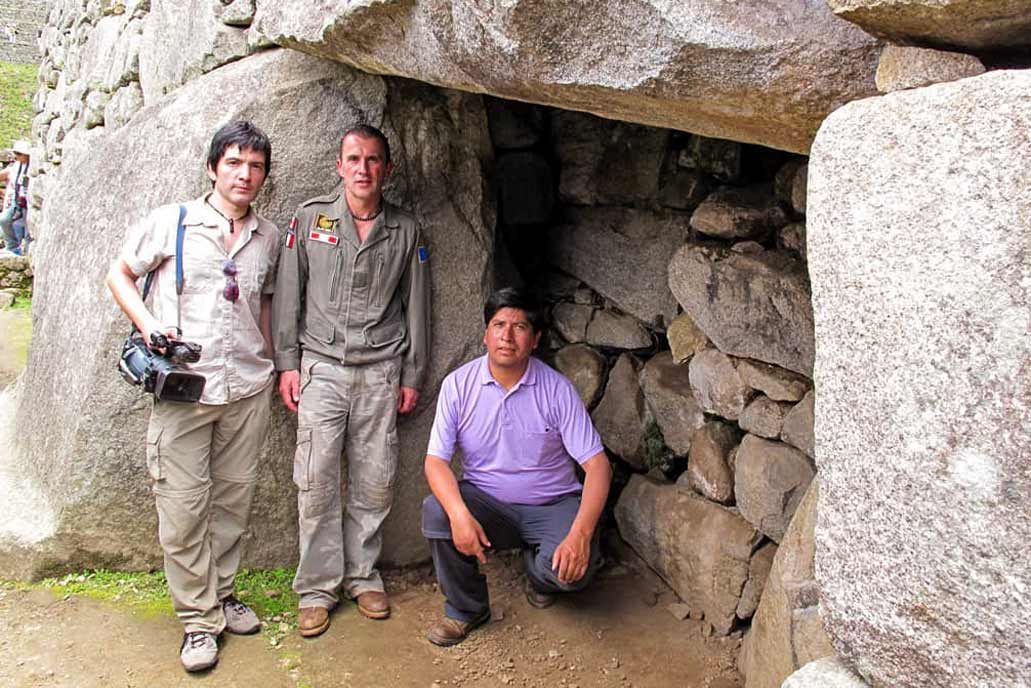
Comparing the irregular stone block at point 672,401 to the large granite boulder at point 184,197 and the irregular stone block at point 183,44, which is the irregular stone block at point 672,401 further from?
the irregular stone block at point 183,44

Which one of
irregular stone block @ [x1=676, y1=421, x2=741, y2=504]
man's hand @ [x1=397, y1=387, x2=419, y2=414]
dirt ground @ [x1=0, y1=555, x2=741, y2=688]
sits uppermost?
man's hand @ [x1=397, y1=387, x2=419, y2=414]

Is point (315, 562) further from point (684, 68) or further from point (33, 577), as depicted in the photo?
point (684, 68)

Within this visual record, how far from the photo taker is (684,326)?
3.58 meters

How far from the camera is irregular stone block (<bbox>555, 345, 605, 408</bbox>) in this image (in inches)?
159

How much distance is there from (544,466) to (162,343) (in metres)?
1.43

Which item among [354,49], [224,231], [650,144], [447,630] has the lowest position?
[447,630]

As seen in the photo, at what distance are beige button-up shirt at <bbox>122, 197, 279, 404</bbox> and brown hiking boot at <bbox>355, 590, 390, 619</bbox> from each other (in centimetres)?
94

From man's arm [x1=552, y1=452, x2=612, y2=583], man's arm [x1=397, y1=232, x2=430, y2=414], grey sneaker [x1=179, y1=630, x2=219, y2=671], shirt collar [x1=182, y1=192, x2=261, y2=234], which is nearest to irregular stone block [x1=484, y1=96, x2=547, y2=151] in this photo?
man's arm [x1=397, y1=232, x2=430, y2=414]

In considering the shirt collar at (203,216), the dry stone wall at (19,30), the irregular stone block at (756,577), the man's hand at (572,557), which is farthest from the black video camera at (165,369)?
the dry stone wall at (19,30)

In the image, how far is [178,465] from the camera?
9.52 ft

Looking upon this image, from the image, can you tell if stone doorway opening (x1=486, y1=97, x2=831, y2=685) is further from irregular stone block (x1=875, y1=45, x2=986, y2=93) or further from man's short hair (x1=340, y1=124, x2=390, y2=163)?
irregular stone block (x1=875, y1=45, x2=986, y2=93)

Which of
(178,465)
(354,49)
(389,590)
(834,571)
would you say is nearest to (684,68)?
(834,571)

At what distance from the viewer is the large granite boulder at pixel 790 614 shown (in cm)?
243

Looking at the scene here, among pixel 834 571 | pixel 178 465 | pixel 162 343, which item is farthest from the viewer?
pixel 178 465
